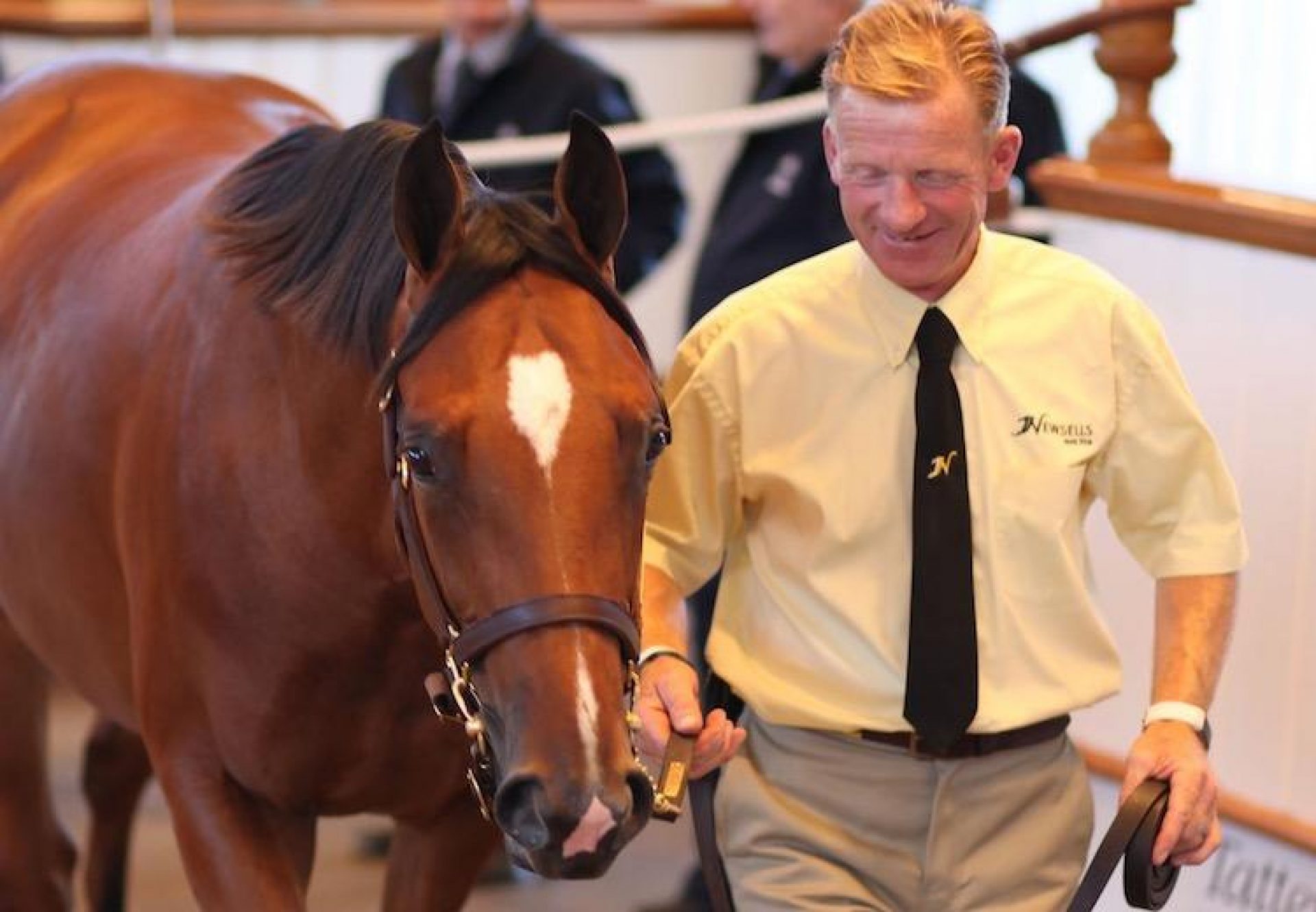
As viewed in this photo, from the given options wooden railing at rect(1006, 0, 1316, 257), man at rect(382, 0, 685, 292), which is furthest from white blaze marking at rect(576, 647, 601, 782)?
Answer: man at rect(382, 0, 685, 292)

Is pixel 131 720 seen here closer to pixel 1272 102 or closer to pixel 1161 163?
pixel 1161 163

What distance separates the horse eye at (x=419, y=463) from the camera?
82.4 inches

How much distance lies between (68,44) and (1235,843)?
4.17 m

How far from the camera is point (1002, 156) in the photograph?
7.57 ft

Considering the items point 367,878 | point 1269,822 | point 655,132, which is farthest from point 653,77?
point 1269,822

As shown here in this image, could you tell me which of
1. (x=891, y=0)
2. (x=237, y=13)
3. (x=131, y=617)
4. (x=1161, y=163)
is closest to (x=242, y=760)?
(x=131, y=617)

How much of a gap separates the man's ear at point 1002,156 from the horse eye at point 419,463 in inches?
24.8

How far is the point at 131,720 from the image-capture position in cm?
303

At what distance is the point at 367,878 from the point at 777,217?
1494mm

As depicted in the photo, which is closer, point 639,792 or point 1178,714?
point 639,792

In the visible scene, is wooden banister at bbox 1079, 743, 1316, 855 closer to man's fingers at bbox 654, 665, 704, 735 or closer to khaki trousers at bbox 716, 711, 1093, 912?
khaki trousers at bbox 716, 711, 1093, 912

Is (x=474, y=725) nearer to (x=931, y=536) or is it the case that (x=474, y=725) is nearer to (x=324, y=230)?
(x=931, y=536)

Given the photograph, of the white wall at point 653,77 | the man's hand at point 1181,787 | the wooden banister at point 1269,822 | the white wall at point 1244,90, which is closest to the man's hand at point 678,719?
the man's hand at point 1181,787

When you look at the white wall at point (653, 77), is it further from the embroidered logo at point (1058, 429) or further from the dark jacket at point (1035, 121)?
the embroidered logo at point (1058, 429)
